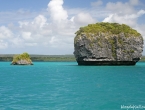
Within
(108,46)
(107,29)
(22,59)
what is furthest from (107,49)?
(22,59)

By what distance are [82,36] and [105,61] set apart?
42.5ft

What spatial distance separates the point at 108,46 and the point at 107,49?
151cm

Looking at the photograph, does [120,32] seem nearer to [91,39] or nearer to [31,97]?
[91,39]

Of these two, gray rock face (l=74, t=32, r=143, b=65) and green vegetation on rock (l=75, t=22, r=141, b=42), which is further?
green vegetation on rock (l=75, t=22, r=141, b=42)

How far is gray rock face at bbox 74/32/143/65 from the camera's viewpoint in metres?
91.8

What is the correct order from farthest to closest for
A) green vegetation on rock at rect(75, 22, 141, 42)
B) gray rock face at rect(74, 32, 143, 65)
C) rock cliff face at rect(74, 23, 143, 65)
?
1. green vegetation on rock at rect(75, 22, 141, 42)
2. rock cliff face at rect(74, 23, 143, 65)
3. gray rock face at rect(74, 32, 143, 65)

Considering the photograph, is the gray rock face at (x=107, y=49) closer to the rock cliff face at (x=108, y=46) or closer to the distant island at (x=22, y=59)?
the rock cliff face at (x=108, y=46)

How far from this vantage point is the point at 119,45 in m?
94.3

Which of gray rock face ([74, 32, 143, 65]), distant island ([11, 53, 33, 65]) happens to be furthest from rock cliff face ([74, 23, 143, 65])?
distant island ([11, 53, 33, 65])

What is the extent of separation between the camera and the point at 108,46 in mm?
94938

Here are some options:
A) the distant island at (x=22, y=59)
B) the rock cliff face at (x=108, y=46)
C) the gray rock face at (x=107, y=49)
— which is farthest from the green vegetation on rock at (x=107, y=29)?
the distant island at (x=22, y=59)

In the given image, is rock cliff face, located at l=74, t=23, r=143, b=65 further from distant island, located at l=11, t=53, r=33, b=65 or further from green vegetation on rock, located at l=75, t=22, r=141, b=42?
distant island, located at l=11, t=53, r=33, b=65

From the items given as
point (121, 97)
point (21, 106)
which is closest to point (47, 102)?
point (21, 106)

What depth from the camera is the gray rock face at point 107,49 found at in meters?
91.8
